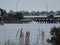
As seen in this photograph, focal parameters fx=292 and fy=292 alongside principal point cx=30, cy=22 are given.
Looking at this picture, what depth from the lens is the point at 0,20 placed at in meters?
125

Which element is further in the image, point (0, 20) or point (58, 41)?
point (0, 20)

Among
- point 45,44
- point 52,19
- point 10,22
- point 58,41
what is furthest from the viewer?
point 52,19

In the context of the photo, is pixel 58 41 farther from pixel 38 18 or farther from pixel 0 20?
pixel 38 18

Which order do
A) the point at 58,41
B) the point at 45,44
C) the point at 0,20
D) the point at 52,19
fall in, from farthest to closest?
1. the point at 52,19
2. the point at 0,20
3. the point at 45,44
4. the point at 58,41

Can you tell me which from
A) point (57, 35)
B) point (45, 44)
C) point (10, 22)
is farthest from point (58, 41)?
point (10, 22)

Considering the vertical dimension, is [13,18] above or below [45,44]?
below

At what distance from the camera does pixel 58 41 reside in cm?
1521

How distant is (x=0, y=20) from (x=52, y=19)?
96.8 ft

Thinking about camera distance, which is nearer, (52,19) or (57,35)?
(57,35)

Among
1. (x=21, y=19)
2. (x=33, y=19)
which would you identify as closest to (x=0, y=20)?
(x=21, y=19)

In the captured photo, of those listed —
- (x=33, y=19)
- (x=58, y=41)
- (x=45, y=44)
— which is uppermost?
(x=58, y=41)

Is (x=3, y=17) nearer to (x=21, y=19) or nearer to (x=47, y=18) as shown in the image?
(x=21, y=19)

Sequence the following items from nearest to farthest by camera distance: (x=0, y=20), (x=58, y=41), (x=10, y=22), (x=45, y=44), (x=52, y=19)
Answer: (x=58, y=41), (x=45, y=44), (x=0, y=20), (x=10, y=22), (x=52, y=19)

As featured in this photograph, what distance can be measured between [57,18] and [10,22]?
2601cm
